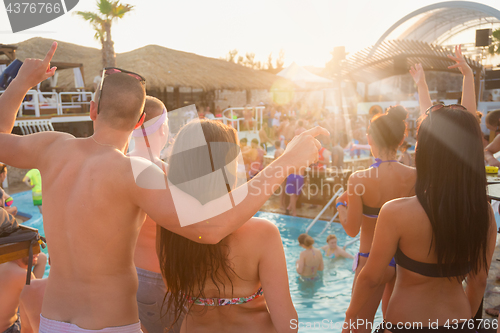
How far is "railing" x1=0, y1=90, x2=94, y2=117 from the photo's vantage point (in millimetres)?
13234

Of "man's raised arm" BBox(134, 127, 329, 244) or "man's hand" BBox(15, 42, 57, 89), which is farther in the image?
"man's hand" BBox(15, 42, 57, 89)

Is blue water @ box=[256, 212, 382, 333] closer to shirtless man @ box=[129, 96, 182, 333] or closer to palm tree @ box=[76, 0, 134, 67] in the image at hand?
shirtless man @ box=[129, 96, 182, 333]

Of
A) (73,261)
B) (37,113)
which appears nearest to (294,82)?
(37,113)

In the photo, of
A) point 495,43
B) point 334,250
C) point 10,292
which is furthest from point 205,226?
point 495,43

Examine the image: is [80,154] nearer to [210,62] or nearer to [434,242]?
[434,242]

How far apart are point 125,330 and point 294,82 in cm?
2273

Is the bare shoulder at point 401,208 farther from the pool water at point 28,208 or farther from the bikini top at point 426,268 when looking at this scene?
the pool water at point 28,208

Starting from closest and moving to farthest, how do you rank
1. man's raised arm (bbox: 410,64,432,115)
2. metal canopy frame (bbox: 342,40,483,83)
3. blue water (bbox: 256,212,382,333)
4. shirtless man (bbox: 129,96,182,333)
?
shirtless man (bbox: 129,96,182,333)
man's raised arm (bbox: 410,64,432,115)
blue water (bbox: 256,212,382,333)
metal canopy frame (bbox: 342,40,483,83)

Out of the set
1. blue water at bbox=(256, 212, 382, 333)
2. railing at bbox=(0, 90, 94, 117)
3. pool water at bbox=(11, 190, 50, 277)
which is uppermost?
railing at bbox=(0, 90, 94, 117)

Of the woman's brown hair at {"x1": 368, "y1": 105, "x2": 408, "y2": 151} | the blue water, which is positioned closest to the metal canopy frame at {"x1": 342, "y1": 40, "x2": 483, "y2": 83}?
the blue water

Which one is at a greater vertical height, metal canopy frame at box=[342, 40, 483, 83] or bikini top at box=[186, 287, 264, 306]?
metal canopy frame at box=[342, 40, 483, 83]

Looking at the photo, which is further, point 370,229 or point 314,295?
point 314,295

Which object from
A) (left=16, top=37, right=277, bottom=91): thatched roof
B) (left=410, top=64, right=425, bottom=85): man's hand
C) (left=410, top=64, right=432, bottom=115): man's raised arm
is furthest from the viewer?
(left=16, top=37, right=277, bottom=91): thatched roof

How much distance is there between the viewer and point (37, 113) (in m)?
13.1
